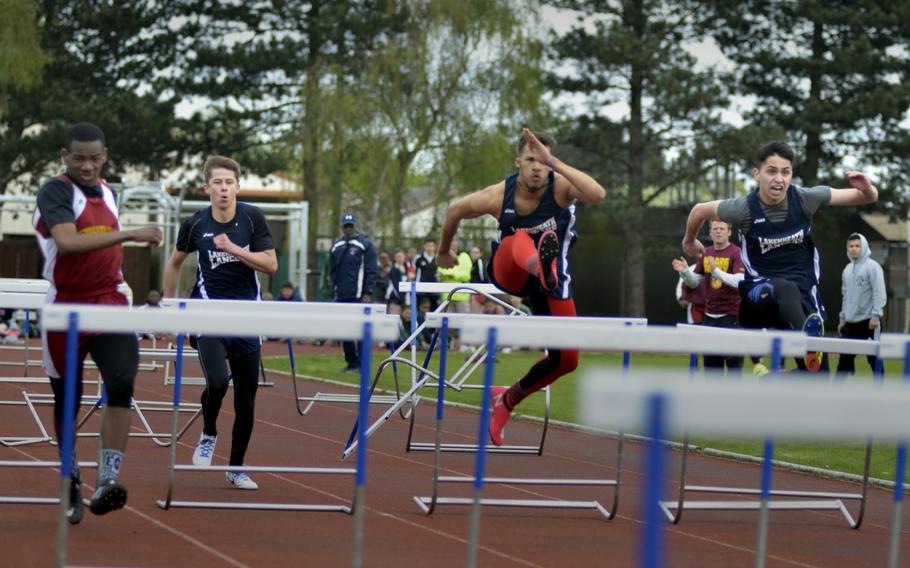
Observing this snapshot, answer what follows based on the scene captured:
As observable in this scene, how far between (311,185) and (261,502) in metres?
31.8

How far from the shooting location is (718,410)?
118 inches

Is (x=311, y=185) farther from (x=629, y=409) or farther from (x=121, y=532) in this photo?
(x=629, y=409)

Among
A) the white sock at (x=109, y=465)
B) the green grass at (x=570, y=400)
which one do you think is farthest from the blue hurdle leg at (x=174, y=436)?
the green grass at (x=570, y=400)

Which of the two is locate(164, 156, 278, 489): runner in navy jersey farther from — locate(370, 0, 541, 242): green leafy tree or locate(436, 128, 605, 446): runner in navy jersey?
locate(370, 0, 541, 242): green leafy tree

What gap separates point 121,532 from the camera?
649 centimetres

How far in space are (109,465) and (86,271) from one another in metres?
0.90

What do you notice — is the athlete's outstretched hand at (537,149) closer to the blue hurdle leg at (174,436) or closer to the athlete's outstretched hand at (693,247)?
the athlete's outstretched hand at (693,247)

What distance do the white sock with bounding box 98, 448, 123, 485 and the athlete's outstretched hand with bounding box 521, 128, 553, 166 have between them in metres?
2.76

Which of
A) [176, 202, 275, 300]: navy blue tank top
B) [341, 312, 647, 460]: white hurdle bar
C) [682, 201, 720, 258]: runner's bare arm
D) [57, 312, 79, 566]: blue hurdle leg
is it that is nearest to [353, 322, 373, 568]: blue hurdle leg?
[341, 312, 647, 460]: white hurdle bar

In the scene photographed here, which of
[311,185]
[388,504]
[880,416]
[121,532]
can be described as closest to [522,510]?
A: [388,504]

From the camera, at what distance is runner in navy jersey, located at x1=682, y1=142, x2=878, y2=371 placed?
8.16 meters

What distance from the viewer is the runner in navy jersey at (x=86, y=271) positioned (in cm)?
633

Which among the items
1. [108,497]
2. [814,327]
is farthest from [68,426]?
[814,327]

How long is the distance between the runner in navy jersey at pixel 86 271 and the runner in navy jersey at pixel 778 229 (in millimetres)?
3417
